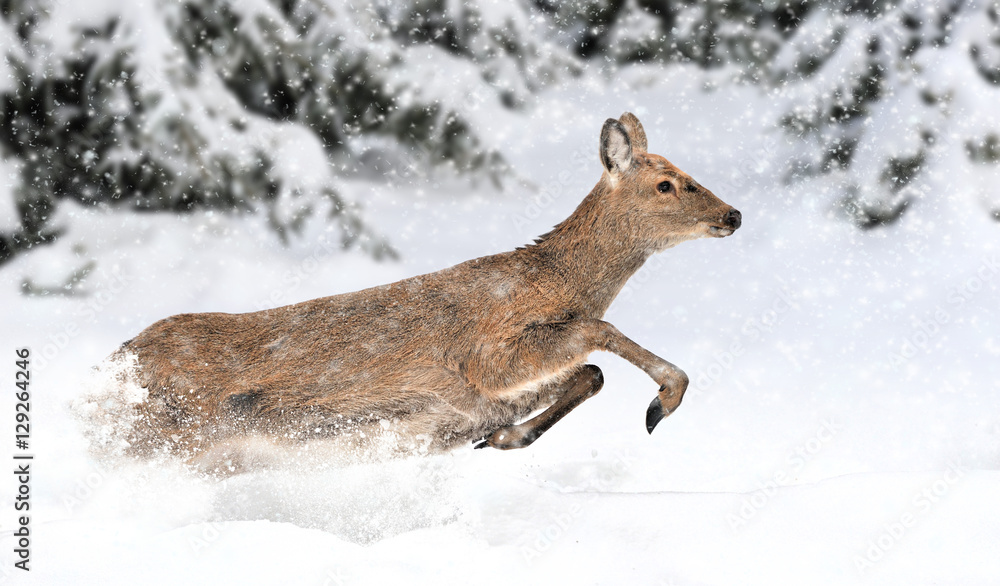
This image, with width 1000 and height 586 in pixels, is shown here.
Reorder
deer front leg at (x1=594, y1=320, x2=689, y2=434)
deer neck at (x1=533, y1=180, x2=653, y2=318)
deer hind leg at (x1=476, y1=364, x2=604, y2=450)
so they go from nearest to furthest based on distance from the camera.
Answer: deer front leg at (x1=594, y1=320, x2=689, y2=434), deer hind leg at (x1=476, y1=364, x2=604, y2=450), deer neck at (x1=533, y1=180, x2=653, y2=318)

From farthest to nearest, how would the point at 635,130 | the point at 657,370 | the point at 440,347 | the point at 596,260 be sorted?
the point at 635,130 < the point at 596,260 < the point at 440,347 < the point at 657,370

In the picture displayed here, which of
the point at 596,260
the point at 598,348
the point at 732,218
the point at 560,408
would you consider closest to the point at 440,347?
the point at 560,408

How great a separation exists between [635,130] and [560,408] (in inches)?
75.5

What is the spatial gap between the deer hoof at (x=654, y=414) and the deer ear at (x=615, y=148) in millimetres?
1450

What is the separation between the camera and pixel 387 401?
5.29 m

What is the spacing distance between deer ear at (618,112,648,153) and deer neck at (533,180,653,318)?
49cm

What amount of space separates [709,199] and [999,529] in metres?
2.71

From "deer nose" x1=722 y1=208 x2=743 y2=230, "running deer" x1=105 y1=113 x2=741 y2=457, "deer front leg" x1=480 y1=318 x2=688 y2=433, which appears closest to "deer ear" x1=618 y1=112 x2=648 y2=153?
"running deer" x1=105 y1=113 x2=741 y2=457

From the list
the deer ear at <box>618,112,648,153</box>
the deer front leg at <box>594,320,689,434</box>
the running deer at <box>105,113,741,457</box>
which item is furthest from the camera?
the deer ear at <box>618,112,648,153</box>

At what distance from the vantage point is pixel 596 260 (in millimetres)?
5508

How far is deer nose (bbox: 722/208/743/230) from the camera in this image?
541cm

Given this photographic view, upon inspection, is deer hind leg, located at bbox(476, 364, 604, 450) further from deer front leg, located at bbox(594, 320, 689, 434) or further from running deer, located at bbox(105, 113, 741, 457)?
deer front leg, located at bbox(594, 320, 689, 434)

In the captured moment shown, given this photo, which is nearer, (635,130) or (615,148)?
(615,148)

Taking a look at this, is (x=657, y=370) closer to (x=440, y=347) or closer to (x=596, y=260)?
(x=596, y=260)
